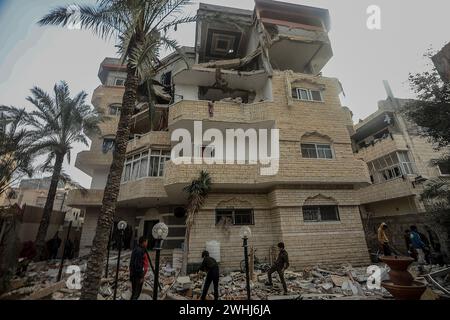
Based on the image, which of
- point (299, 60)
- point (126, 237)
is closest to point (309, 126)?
point (299, 60)

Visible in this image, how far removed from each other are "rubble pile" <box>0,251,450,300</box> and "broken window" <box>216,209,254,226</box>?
7.91ft

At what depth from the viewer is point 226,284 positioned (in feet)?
27.5

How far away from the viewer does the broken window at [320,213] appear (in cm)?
1101

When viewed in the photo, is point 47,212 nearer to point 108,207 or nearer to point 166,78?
point 108,207

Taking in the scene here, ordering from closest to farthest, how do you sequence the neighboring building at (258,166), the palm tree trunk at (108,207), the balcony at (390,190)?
the palm tree trunk at (108,207), the neighboring building at (258,166), the balcony at (390,190)

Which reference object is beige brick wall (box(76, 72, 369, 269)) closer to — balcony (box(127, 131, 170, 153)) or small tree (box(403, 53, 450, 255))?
balcony (box(127, 131, 170, 153))

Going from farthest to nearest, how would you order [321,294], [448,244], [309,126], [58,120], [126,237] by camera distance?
[126,237] → [58,120] → [309,126] → [448,244] → [321,294]

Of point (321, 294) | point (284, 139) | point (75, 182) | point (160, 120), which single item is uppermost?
point (160, 120)

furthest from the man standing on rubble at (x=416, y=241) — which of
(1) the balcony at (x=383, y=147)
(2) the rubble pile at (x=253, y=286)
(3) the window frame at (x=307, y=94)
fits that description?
(1) the balcony at (x=383, y=147)

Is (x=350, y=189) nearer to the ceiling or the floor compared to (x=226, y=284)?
nearer to the ceiling

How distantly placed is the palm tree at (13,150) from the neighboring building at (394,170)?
19.5 meters

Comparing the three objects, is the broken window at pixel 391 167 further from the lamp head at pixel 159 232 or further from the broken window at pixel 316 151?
the lamp head at pixel 159 232

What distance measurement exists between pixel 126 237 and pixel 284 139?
11981 mm
